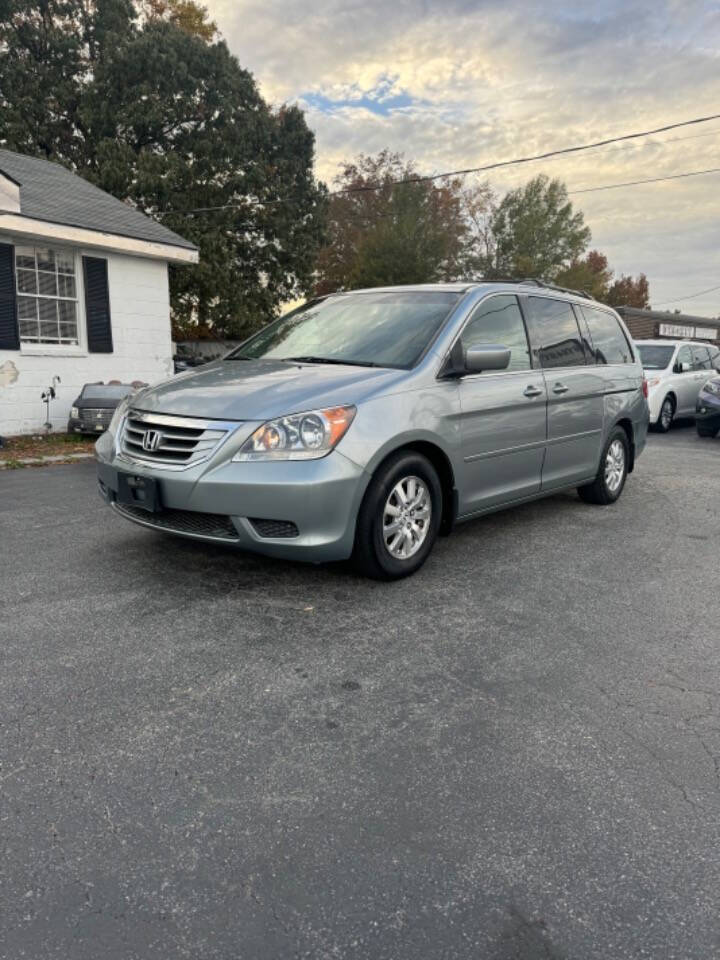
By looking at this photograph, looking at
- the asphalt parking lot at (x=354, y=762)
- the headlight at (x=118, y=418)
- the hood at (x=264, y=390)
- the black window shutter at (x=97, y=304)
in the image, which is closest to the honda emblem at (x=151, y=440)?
the hood at (x=264, y=390)

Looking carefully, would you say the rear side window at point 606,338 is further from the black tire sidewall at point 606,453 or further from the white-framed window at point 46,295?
the white-framed window at point 46,295

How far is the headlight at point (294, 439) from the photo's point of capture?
11.6ft

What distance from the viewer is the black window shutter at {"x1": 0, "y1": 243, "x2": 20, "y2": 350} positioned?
32.8ft

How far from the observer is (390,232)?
3612 centimetres

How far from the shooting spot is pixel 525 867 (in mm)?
1873

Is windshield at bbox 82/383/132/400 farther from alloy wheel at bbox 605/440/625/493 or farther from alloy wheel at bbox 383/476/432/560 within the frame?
alloy wheel at bbox 383/476/432/560

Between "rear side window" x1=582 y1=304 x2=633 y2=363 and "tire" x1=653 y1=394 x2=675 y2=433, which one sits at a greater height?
"rear side window" x1=582 y1=304 x2=633 y2=363

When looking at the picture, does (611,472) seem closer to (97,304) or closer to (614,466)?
(614,466)

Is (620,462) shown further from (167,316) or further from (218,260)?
(218,260)

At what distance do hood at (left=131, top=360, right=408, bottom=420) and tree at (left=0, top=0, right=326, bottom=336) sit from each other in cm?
2163

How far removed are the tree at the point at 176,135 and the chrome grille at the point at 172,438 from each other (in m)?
21.9

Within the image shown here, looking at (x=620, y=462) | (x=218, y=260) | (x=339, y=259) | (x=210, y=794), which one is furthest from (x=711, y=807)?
(x=339, y=259)

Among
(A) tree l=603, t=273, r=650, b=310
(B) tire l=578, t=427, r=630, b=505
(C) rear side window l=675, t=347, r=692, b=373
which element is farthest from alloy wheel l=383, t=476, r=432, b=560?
(A) tree l=603, t=273, r=650, b=310

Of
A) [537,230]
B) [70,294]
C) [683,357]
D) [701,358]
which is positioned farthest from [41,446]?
[537,230]
